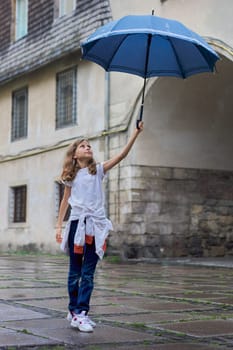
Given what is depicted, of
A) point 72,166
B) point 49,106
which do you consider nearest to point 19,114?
point 49,106

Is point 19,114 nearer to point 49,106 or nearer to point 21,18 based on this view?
point 49,106

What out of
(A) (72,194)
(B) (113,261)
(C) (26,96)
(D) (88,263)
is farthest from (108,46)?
(C) (26,96)

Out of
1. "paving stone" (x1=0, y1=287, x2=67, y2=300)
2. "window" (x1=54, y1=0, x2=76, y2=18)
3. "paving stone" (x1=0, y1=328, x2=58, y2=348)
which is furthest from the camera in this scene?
"window" (x1=54, y1=0, x2=76, y2=18)

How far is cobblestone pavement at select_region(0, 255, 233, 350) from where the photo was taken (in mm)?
4586

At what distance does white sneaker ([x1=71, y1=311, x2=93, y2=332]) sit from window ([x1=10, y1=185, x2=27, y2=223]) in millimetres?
14812

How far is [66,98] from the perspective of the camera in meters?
18.3

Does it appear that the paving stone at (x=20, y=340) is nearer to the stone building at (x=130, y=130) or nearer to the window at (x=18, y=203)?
the stone building at (x=130, y=130)

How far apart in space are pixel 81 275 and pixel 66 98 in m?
13.5

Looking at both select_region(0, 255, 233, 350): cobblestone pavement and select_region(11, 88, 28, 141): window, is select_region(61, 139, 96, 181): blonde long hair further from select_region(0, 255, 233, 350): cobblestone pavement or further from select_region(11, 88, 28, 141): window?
select_region(11, 88, 28, 141): window

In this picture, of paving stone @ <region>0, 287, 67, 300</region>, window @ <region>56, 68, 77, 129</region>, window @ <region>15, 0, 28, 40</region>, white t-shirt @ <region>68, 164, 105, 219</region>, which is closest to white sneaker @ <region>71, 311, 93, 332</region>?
white t-shirt @ <region>68, 164, 105, 219</region>

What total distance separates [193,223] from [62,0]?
23.5ft

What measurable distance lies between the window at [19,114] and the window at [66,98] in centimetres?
193

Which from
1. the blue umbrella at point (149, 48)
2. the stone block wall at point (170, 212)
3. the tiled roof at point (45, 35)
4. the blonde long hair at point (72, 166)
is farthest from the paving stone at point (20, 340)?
the tiled roof at point (45, 35)

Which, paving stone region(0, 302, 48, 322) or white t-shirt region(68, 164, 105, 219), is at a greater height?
white t-shirt region(68, 164, 105, 219)
